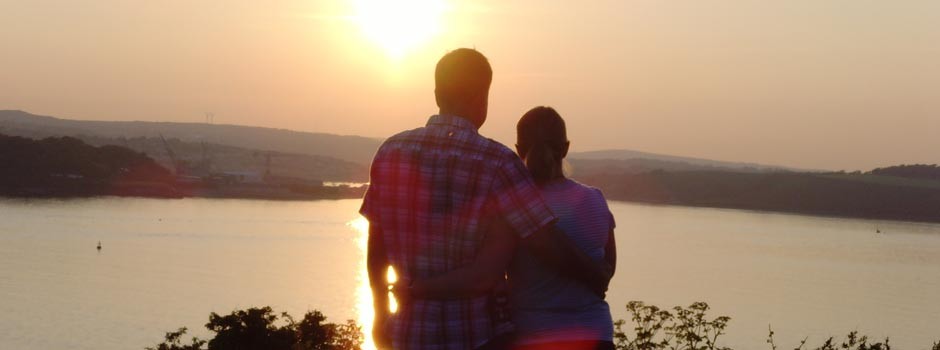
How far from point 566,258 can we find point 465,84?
1.64ft

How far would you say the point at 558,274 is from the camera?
312 cm

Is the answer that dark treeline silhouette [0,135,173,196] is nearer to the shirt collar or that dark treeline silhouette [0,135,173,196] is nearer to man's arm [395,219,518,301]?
the shirt collar

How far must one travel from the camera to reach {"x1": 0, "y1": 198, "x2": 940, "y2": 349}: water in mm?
35219

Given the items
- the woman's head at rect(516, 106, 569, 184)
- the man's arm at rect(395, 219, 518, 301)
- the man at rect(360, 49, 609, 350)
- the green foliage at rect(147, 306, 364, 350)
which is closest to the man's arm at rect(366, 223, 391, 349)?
the man at rect(360, 49, 609, 350)

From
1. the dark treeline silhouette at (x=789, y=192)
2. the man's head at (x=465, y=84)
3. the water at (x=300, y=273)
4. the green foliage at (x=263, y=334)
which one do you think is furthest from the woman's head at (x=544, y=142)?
the dark treeline silhouette at (x=789, y=192)

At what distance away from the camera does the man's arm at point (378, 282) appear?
292 cm

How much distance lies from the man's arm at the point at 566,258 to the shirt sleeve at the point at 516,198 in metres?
0.06

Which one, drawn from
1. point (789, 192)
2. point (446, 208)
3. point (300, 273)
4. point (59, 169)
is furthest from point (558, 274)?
point (789, 192)

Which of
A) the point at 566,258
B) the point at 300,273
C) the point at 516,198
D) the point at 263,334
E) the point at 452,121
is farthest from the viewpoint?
the point at 300,273

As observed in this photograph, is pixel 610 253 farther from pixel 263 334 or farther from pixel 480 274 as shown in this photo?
pixel 263 334

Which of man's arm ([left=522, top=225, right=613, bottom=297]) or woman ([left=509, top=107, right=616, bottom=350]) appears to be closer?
man's arm ([left=522, top=225, right=613, bottom=297])

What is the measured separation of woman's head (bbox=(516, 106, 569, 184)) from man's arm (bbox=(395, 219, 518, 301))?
449 millimetres

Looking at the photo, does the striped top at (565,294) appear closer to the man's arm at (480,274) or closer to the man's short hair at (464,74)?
the man's arm at (480,274)

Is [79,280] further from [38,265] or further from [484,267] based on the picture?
[484,267]
